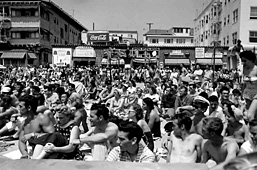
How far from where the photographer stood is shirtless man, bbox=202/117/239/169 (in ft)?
13.3

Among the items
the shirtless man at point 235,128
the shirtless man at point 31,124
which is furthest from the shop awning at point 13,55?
the shirtless man at point 235,128

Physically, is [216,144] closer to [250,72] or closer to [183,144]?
[183,144]

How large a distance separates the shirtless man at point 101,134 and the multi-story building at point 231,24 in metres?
23.5

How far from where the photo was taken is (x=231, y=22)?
4100cm

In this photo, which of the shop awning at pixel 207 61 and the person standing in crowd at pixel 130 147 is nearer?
the person standing in crowd at pixel 130 147

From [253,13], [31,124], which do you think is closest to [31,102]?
[31,124]

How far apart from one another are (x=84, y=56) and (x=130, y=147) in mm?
40010

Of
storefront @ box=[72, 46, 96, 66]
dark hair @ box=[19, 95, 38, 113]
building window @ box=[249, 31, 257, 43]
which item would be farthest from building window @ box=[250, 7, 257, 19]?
dark hair @ box=[19, 95, 38, 113]

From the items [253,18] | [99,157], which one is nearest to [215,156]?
[99,157]

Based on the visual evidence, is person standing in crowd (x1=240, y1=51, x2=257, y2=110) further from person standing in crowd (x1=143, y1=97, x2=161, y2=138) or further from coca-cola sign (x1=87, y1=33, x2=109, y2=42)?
coca-cola sign (x1=87, y1=33, x2=109, y2=42)

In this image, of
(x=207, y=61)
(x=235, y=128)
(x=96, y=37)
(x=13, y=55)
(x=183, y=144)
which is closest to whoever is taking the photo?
(x=183, y=144)

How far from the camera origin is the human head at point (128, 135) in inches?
153

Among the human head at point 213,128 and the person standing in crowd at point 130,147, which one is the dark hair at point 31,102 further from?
the human head at point 213,128

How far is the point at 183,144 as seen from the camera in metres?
4.46
